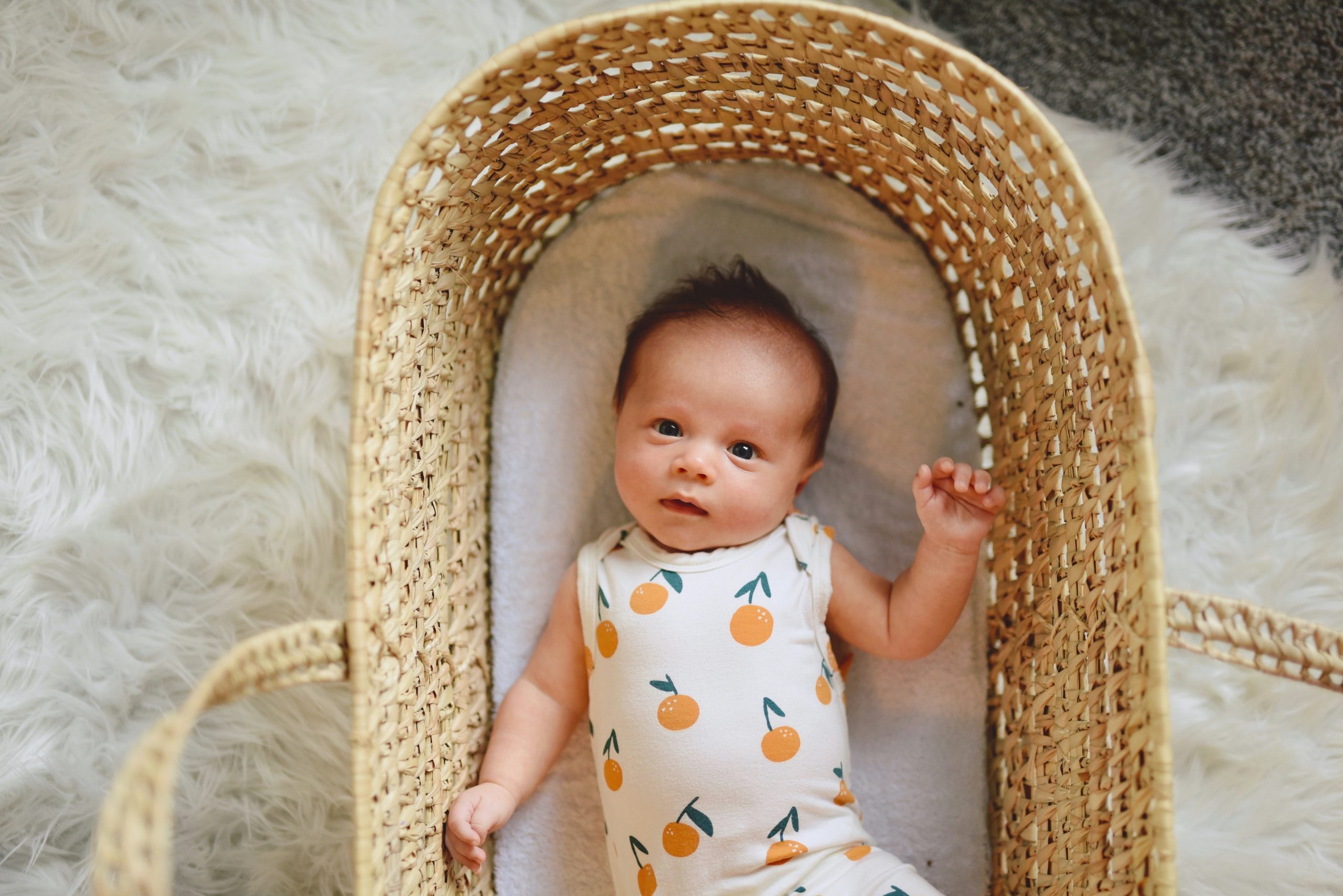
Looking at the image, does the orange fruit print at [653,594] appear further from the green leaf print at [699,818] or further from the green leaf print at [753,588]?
the green leaf print at [699,818]

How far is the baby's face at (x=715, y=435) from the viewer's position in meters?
1.03

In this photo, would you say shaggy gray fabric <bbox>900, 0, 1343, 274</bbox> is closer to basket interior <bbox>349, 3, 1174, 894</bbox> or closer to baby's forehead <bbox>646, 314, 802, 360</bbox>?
basket interior <bbox>349, 3, 1174, 894</bbox>

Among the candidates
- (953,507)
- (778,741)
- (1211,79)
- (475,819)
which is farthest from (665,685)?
(1211,79)

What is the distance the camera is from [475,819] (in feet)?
3.36

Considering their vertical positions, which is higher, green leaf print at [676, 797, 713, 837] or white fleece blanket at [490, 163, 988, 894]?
white fleece blanket at [490, 163, 988, 894]

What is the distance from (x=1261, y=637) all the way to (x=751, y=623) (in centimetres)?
47

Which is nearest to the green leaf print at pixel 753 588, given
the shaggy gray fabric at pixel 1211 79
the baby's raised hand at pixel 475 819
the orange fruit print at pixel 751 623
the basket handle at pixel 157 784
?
the orange fruit print at pixel 751 623

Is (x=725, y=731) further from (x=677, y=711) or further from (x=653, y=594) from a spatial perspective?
(x=653, y=594)

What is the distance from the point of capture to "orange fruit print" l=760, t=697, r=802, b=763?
981mm

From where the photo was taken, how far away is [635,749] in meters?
1.01

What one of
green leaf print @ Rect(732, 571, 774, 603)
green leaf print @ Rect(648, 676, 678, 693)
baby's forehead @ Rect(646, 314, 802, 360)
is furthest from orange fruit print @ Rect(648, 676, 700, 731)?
baby's forehead @ Rect(646, 314, 802, 360)

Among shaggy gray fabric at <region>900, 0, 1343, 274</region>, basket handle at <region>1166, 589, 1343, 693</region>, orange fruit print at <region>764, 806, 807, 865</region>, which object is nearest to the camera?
basket handle at <region>1166, 589, 1343, 693</region>

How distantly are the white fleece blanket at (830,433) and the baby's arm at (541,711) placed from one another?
0.06m

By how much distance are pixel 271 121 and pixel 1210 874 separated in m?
1.53
